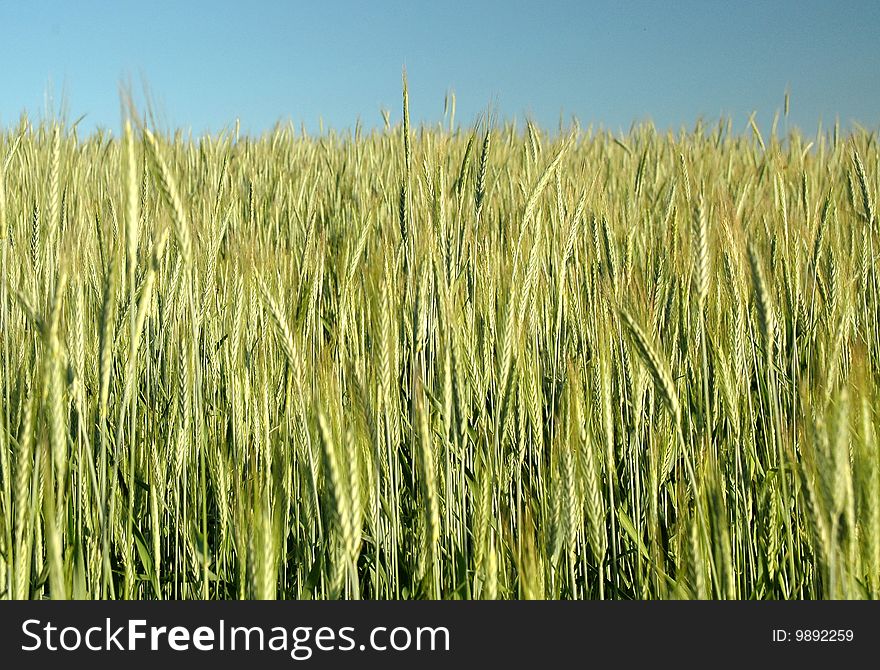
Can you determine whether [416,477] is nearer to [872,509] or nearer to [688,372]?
[688,372]

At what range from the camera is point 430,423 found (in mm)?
1039

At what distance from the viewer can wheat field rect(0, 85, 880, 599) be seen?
2.23ft

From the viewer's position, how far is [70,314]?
3.88 ft

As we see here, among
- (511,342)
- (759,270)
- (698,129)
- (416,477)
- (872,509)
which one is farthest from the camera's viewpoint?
(698,129)

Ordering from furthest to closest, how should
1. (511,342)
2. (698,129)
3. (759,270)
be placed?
(698,129) → (511,342) → (759,270)

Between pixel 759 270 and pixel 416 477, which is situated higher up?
pixel 759 270

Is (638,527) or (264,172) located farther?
(264,172)

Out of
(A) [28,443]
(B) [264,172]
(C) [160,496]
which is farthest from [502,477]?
(B) [264,172]

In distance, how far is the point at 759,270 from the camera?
0.80 meters

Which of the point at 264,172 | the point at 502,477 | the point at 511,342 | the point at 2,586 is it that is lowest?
the point at 2,586

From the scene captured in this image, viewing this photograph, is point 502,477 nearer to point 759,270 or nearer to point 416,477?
point 416,477

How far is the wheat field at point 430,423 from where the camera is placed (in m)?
0.68

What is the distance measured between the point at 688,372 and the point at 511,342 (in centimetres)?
37

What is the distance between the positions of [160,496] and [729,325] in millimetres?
830
